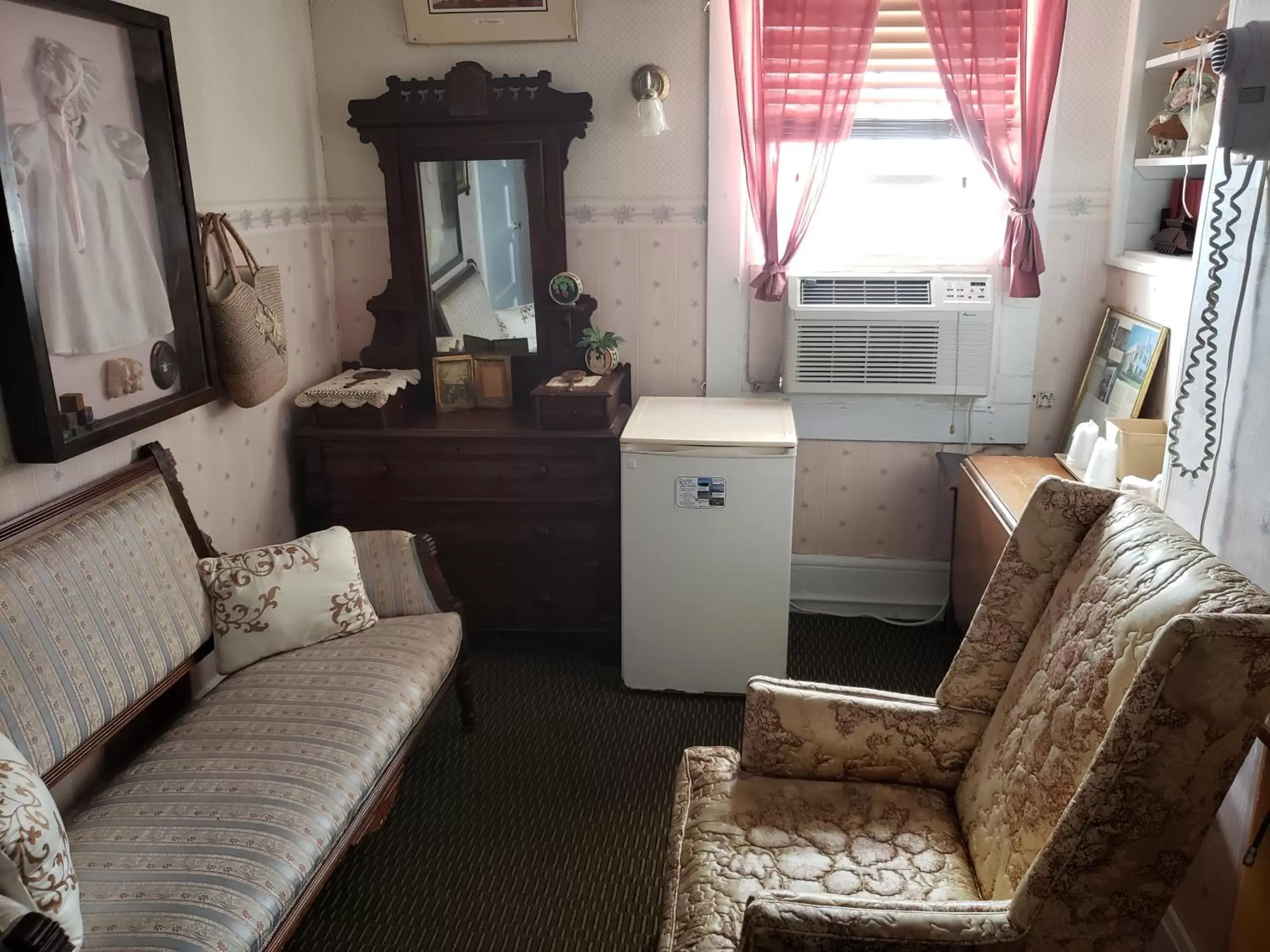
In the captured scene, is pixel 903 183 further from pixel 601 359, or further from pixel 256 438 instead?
pixel 256 438

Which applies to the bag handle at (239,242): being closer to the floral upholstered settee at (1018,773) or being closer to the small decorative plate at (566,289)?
the small decorative plate at (566,289)

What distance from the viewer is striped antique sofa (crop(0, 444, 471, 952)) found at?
1.65 metres

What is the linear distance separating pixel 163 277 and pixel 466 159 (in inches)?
45.9

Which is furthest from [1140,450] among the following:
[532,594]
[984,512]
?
[532,594]

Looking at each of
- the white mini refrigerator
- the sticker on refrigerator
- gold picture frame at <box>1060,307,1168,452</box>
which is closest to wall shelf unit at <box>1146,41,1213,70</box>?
gold picture frame at <box>1060,307,1168,452</box>

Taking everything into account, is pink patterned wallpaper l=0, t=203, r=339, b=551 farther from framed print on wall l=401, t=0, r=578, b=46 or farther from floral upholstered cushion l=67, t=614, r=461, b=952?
framed print on wall l=401, t=0, r=578, b=46

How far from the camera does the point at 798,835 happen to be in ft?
5.65

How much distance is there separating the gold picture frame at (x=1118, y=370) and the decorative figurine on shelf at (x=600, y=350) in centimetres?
146

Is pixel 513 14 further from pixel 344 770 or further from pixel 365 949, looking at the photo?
pixel 365 949

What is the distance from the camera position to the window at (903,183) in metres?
3.05

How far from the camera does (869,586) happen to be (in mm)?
3527

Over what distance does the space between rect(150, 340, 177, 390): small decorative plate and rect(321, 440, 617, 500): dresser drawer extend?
722mm

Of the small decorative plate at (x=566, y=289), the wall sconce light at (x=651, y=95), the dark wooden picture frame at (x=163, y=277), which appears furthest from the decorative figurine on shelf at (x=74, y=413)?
the wall sconce light at (x=651, y=95)

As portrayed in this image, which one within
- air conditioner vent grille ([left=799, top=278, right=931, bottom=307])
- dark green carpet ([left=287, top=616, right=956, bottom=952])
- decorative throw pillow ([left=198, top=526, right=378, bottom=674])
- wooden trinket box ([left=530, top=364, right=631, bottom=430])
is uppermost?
air conditioner vent grille ([left=799, top=278, right=931, bottom=307])
